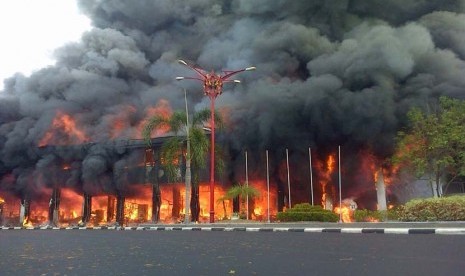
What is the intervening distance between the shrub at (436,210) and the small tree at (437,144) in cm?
757

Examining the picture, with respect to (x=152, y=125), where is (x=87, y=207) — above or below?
below

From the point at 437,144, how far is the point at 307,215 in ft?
31.6

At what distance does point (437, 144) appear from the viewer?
29281 mm

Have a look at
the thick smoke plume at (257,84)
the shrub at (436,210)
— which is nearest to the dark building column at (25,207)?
the thick smoke plume at (257,84)

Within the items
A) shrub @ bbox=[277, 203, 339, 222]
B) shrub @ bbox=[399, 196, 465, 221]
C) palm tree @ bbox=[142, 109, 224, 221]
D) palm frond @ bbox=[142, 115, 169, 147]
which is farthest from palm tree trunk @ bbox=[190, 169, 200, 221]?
shrub @ bbox=[399, 196, 465, 221]

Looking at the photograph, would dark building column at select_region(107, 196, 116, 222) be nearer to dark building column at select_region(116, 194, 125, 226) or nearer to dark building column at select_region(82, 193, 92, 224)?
dark building column at select_region(82, 193, 92, 224)

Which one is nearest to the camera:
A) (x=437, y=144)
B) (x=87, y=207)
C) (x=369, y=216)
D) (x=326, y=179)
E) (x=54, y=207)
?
(x=369, y=216)

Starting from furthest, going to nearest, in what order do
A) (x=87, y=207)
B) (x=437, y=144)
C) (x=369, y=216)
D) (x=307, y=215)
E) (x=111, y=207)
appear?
(x=111, y=207), (x=87, y=207), (x=437, y=144), (x=369, y=216), (x=307, y=215)

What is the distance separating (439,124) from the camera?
101 ft

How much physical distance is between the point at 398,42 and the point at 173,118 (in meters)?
20.0

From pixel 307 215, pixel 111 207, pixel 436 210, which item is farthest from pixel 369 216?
pixel 111 207

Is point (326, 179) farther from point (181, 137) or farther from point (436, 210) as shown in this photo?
point (436, 210)

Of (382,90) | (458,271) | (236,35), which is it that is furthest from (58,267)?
(236,35)

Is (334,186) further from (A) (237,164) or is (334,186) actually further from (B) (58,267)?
(B) (58,267)
